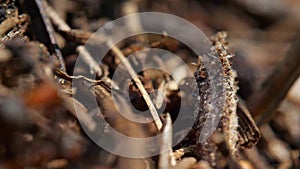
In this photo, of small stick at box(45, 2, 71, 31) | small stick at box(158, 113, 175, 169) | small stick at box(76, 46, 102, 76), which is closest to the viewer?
small stick at box(158, 113, 175, 169)

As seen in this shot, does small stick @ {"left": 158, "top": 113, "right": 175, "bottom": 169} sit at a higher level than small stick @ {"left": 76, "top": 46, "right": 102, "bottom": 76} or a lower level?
lower

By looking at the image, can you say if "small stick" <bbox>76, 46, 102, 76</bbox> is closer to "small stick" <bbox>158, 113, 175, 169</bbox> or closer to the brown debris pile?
the brown debris pile

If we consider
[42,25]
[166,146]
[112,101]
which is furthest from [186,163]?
[42,25]

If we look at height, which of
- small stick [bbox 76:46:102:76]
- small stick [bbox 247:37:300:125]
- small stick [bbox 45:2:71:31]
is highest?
small stick [bbox 45:2:71:31]

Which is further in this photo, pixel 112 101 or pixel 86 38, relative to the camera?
pixel 86 38

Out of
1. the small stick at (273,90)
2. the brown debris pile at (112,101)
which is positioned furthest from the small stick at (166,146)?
the small stick at (273,90)

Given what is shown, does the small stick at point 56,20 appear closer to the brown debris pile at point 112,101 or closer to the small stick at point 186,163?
the brown debris pile at point 112,101

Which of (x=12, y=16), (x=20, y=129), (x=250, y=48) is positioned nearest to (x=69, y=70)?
(x=12, y=16)

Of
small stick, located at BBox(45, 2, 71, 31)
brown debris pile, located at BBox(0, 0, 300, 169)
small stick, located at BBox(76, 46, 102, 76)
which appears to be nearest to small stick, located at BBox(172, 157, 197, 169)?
brown debris pile, located at BBox(0, 0, 300, 169)

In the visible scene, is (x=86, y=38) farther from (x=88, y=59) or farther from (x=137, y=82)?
(x=137, y=82)
